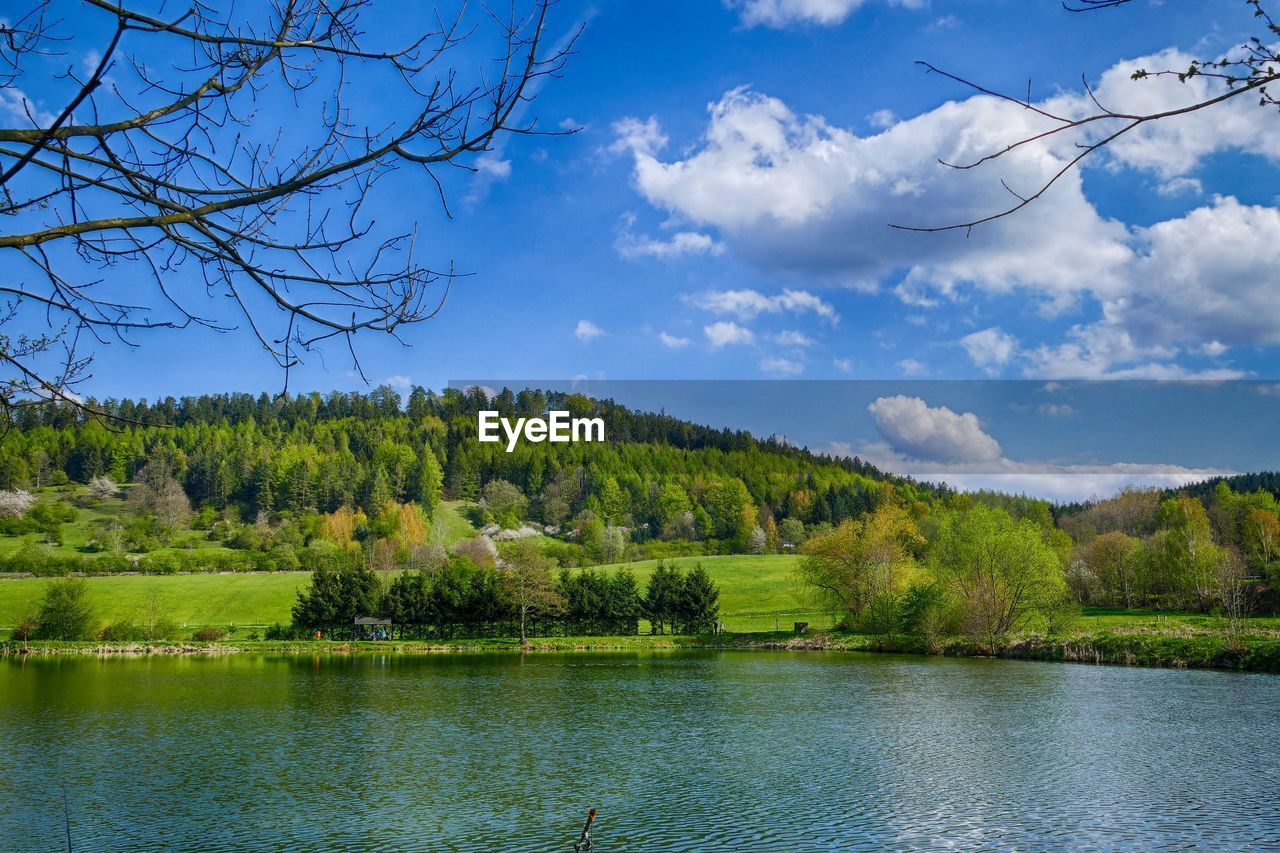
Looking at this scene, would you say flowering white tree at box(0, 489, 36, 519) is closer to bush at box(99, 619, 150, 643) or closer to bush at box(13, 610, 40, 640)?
bush at box(13, 610, 40, 640)

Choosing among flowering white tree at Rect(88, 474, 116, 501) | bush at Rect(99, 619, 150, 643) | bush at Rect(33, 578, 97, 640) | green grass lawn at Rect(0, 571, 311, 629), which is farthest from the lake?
flowering white tree at Rect(88, 474, 116, 501)

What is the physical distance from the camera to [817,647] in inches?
2603

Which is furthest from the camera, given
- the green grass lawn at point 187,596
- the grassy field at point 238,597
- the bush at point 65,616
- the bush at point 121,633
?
the green grass lawn at point 187,596

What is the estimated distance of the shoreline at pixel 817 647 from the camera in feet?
151

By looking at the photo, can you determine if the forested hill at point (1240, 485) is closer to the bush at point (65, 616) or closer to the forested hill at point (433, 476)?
the forested hill at point (433, 476)

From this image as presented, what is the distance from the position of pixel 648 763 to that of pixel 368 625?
196 ft

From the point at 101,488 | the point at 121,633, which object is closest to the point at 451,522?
the point at 101,488

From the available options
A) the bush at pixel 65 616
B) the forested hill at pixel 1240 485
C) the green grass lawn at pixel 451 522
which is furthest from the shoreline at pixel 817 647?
the forested hill at pixel 1240 485

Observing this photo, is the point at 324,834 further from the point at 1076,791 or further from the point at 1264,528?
the point at 1264,528

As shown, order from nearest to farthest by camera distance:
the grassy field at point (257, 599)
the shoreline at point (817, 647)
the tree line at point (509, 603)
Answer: the shoreline at point (817, 647) < the tree line at point (509, 603) < the grassy field at point (257, 599)

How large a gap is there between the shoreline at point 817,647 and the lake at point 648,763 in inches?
204

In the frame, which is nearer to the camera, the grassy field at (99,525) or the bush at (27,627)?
the bush at (27,627)

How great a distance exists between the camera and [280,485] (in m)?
162

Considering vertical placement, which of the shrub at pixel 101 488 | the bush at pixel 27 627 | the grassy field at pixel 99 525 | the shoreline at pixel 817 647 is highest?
the shrub at pixel 101 488
